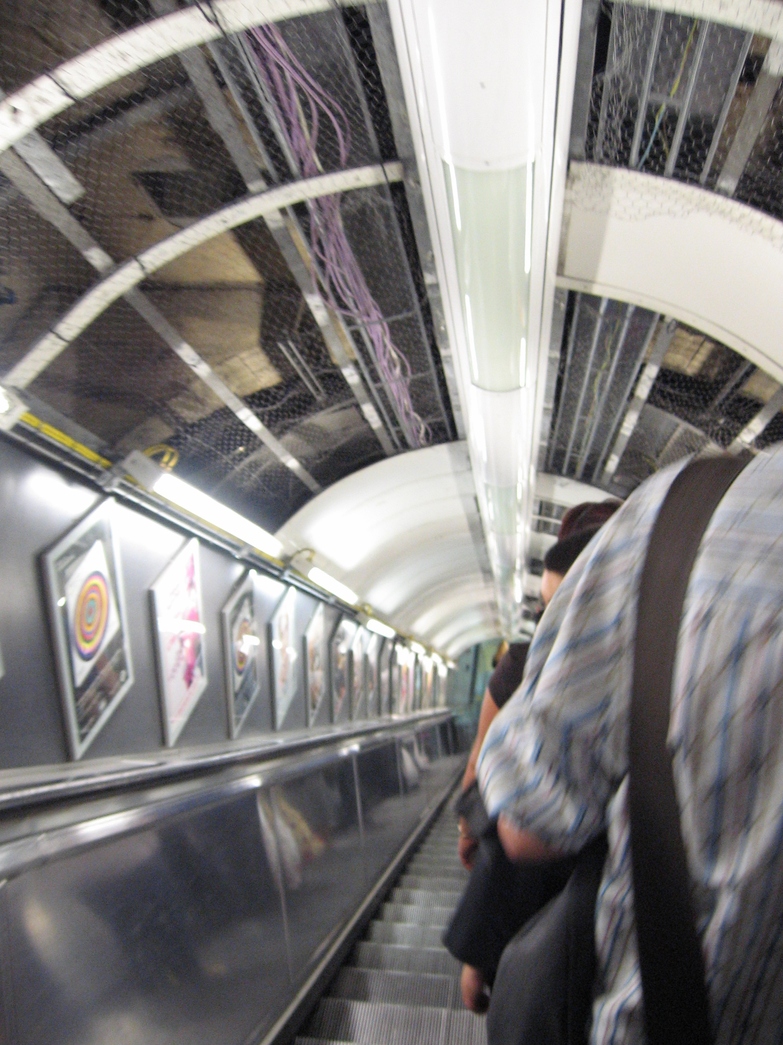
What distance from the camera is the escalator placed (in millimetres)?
2908

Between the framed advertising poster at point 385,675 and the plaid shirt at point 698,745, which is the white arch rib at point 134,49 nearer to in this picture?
the plaid shirt at point 698,745

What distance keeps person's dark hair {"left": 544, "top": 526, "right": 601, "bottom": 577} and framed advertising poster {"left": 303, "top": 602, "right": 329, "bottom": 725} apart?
5026 mm

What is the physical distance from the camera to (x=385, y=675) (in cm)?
1127

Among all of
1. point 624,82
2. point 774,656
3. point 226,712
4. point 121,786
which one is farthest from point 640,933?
point 226,712

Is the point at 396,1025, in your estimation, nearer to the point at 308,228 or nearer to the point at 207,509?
the point at 207,509

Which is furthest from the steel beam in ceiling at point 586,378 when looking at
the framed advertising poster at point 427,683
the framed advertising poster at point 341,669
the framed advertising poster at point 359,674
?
the framed advertising poster at point 427,683

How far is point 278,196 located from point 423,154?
737 millimetres

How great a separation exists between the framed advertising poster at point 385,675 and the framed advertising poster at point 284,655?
4.33 m

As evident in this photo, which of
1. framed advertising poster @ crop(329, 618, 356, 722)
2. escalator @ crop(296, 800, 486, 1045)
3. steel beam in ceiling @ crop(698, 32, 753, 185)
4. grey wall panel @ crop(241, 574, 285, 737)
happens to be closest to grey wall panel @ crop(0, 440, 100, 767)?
escalator @ crop(296, 800, 486, 1045)

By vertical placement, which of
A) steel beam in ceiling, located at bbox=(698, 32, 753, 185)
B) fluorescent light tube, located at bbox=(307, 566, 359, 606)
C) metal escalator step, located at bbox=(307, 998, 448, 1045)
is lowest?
metal escalator step, located at bbox=(307, 998, 448, 1045)

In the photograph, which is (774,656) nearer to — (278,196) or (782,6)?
(782,6)

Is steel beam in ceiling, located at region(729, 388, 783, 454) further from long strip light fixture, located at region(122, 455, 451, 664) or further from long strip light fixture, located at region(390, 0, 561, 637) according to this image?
long strip light fixture, located at region(122, 455, 451, 664)

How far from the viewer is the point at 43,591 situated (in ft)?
9.66

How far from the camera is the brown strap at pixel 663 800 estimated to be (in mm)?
758
